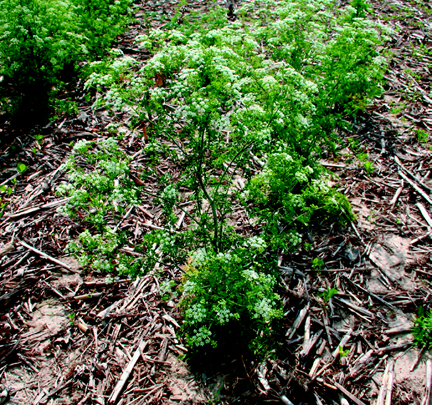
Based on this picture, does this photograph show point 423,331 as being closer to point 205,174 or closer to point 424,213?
point 424,213

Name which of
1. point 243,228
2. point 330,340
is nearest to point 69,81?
point 243,228

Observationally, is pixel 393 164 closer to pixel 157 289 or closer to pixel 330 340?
pixel 330 340

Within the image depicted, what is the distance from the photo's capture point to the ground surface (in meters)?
2.96

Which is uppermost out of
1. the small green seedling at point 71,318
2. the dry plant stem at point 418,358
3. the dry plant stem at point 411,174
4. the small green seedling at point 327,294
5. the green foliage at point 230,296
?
the green foliage at point 230,296

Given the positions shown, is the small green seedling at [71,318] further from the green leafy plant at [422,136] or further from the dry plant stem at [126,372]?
the green leafy plant at [422,136]

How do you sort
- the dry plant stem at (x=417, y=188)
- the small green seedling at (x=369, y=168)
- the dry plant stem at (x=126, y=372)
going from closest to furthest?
the dry plant stem at (x=126, y=372), the dry plant stem at (x=417, y=188), the small green seedling at (x=369, y=168)

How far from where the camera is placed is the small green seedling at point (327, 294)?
11.8 ft

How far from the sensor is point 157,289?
374 centimetres

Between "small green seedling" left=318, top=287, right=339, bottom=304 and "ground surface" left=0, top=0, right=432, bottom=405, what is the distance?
90 millimetres

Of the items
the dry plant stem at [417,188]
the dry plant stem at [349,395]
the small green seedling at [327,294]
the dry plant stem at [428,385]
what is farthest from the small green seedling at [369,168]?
the dry plant stem at [349,395]

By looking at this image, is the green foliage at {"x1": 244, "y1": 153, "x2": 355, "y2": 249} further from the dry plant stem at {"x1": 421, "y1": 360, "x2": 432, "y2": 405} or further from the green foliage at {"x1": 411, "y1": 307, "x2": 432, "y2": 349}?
the dry plant stem at {"x1": 421, "y1": 360, "x2": 432, "y2": 405}

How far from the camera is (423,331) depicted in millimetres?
3229

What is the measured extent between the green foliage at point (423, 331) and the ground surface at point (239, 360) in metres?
0.07

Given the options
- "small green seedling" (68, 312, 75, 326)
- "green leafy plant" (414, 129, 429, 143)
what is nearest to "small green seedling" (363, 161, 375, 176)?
"green leafy plant" (414, 129, 429, 143)
